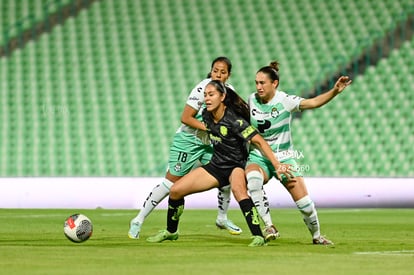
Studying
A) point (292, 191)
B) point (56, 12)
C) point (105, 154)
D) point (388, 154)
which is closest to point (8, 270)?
point (292, 191)

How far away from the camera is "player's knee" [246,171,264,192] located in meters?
9.59

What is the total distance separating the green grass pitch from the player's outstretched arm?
1325 millimetres

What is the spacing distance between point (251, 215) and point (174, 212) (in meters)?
0.89

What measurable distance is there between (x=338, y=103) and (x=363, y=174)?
1763mm

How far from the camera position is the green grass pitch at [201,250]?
7.20m

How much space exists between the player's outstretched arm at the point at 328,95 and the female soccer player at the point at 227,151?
0.59 m

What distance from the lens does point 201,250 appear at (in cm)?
895

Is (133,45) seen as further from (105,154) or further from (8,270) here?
(8,270)

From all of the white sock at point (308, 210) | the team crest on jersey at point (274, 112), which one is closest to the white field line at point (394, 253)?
the white sock at point (308, 210)

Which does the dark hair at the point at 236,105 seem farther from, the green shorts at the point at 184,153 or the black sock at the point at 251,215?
the green shorts at the point at 184,153

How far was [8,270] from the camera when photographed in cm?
699

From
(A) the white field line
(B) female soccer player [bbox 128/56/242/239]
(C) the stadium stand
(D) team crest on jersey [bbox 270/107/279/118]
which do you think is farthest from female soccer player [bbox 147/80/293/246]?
(C) the stadium stand

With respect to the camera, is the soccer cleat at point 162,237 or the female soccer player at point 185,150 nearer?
the soccer cleat at point 162,237

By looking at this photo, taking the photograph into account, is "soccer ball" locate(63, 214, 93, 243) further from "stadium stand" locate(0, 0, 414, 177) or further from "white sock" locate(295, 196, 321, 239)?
"stadium stand" locate(0, 0, 414, 177)
